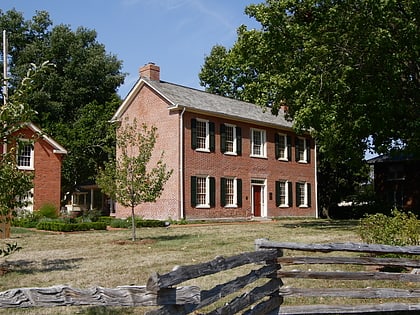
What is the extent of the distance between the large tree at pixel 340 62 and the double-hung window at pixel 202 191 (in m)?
6.90

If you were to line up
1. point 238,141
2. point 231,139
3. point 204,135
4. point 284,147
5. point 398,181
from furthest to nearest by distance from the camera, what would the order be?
point 398,181, point 284,147, point 238,141, point 231,139, point 204,135

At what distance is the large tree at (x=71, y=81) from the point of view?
40.2 meters

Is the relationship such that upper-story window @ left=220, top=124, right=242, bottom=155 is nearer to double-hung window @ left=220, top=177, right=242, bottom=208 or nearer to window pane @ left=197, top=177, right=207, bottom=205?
double-hung window @ left=220, top=177, right=242, bottom=208

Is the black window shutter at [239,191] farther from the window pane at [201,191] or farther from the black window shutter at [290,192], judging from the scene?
the black window shutter at [290,192]

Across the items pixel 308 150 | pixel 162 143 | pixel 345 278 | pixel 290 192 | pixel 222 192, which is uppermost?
pixel 308 150

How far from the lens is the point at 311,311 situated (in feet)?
23.4

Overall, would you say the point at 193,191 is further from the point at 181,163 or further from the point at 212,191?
the point at 181,163

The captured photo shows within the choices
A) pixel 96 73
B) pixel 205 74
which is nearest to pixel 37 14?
pixel 96 73

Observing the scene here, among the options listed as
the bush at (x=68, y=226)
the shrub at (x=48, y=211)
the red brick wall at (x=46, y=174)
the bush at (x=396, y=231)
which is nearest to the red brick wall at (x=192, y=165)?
the shrub at (x=48, y=211)

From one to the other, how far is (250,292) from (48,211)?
952 inches

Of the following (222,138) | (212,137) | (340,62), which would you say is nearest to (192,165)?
(212,137)

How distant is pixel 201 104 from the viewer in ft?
94.0

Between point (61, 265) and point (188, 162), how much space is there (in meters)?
15.6

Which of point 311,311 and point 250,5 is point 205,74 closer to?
point 250,5
